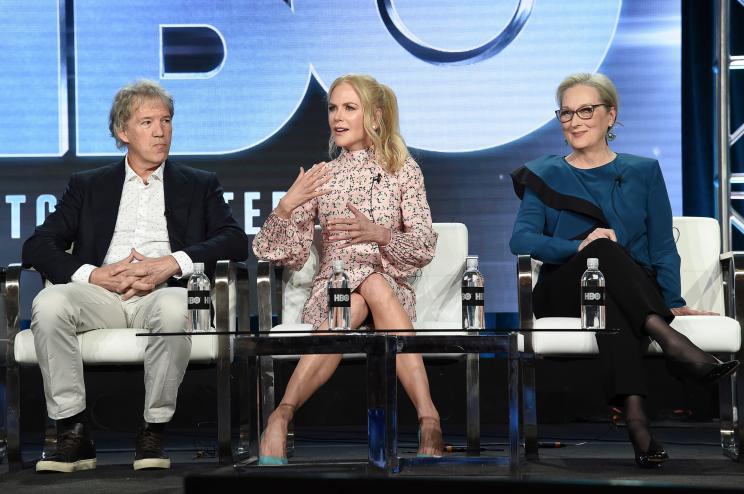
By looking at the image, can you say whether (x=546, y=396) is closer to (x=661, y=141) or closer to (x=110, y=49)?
(x=661, y=141)

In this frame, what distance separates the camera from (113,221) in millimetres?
3900

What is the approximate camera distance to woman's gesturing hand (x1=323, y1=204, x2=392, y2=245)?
3.54 meters

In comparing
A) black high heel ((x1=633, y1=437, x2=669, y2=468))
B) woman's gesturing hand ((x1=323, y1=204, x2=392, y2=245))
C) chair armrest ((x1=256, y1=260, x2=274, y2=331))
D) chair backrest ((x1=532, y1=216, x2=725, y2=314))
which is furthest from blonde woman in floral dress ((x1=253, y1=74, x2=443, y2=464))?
black high heel ((x1=633, y1=437, x2=669, y2=468))

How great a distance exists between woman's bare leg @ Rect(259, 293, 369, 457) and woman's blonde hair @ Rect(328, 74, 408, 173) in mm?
777

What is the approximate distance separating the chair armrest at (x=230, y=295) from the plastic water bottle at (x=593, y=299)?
1.06 meters

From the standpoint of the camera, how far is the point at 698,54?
15.5 ft

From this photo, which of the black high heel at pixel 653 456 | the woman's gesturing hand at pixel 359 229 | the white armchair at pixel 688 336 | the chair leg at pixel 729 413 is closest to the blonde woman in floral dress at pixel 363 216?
the woman's gesturing hand at pixel 359 229

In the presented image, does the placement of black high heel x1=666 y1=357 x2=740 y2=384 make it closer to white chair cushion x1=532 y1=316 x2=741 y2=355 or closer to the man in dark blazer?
white chair cushion x1=532 y1=316 x2=741 y2=355

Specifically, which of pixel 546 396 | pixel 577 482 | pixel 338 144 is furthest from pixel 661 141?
pixel 577 482

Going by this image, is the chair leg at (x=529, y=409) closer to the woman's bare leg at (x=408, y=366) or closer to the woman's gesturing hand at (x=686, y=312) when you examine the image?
the woman's bare leg at (x=408, y=366)

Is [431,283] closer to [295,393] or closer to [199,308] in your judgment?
[295,393]

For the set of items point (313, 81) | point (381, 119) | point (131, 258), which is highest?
point (313, 81)

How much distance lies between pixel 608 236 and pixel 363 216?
0.84 meters

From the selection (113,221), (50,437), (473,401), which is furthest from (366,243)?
(50,437)
